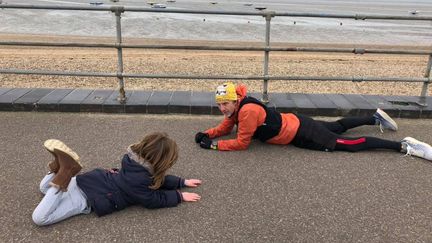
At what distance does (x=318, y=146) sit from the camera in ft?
13.8

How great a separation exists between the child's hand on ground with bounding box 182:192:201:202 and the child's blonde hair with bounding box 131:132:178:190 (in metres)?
0.35

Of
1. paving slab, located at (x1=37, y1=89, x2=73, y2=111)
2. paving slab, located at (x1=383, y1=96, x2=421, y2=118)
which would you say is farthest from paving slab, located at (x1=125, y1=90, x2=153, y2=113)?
paving slab, located at (x1=383, y1=96, x2=421, y2=118)

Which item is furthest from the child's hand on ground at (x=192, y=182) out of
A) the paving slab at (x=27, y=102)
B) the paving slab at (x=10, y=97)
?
the paving slab at (x=10, y=97)

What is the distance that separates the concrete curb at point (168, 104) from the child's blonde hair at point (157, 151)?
2119 mm

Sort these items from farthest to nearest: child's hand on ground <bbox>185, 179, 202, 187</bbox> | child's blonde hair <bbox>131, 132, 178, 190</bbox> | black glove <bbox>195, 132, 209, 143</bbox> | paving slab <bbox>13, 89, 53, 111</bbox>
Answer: paving slab <bbox>13, 89, 53, 111</bbox>
black glove <bbox>195, 132, 209, 143</bbox>
child's hand on ground <bbox>185, 179, 202, 187</bbox>
child's blonde hair <bbox>131, 132, 178, 190</bbox>

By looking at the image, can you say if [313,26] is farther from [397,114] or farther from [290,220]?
[290,220]

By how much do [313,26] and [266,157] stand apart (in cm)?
1726

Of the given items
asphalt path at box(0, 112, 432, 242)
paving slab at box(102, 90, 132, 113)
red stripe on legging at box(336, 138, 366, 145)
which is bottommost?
asphalt path at box(0, 112, 432, 242)

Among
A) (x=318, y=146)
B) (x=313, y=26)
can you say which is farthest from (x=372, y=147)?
(x=313, y=26)

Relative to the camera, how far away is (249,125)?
4082mm

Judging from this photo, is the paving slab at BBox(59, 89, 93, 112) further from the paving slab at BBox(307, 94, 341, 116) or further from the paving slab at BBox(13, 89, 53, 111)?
the paving slab at BBox(307, 94, 341, 116)

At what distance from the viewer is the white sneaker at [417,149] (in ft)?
13.3

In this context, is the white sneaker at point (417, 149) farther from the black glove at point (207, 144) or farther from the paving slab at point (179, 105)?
the paving slab at point (179, 105)

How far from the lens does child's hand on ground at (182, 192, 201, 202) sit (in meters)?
3.29
